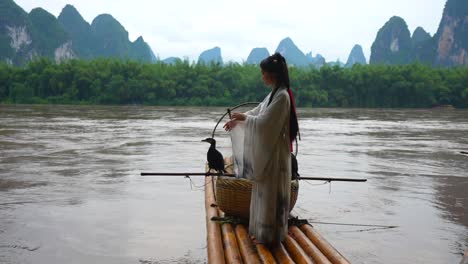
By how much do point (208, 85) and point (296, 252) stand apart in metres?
44.6

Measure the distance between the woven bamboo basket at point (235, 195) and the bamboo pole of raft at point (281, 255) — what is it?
0.56 metres

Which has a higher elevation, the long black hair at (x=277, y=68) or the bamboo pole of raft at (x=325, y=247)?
the long black hair at (x=277, y=68)

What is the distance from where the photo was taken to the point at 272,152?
3129 millimetres

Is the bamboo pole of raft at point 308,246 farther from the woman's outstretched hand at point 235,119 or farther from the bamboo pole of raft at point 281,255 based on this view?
the woman's outstretched hand at point 235,119

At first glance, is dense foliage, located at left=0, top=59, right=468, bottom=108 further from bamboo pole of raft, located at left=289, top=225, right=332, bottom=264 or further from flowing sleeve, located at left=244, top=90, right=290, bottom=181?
flowing sleeve, located at left=244, top=90, right=290, bottom=181

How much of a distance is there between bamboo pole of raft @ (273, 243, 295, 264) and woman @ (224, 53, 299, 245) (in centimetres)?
5

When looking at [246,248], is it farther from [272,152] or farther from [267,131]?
[267,131]

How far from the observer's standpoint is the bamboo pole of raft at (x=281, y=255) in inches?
116

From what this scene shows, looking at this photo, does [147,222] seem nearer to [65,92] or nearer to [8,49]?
[65,92]

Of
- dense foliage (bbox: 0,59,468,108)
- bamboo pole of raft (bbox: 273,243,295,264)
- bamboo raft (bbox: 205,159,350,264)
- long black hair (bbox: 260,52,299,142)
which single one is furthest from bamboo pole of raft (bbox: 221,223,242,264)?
dense foliage (bbox: 0,59,468,108)

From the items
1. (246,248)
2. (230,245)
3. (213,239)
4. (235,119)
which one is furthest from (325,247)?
(235,119)

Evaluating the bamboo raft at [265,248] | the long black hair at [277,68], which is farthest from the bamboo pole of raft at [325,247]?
the long black hair at [277,68]

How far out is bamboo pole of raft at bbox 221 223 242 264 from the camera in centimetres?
297

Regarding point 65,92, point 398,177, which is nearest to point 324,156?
point 398,177
